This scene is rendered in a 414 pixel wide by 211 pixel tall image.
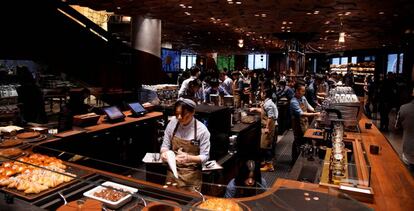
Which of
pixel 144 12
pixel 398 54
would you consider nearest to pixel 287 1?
pixel 144 12

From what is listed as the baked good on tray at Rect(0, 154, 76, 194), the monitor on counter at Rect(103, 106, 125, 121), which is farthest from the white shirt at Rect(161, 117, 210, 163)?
the monitor on counter at Rect(103, 106, 125, 121)

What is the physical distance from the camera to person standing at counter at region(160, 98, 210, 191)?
3.01m

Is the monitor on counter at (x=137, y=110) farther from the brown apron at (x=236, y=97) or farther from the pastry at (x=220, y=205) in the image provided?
the pastry at (x=220, y=205)

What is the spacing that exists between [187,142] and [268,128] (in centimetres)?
353

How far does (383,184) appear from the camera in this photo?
8.77ft

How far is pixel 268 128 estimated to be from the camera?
635cm

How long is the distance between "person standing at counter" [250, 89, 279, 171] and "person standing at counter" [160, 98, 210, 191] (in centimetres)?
340

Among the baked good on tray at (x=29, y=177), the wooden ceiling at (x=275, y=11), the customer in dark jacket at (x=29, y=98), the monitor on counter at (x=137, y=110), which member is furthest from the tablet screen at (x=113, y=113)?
the wooden ceiling at (x=275, y=11)

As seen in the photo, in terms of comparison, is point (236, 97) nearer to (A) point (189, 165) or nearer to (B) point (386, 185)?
(A) point (189, 165)

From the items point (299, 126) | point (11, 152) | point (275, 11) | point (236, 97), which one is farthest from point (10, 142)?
point (236, 97)

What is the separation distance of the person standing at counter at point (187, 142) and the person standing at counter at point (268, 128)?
340 centimetres

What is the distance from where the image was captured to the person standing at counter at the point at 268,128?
6301 mm

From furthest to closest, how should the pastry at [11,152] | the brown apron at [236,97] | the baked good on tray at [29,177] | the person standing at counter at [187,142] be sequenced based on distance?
the brown apron at [236,97] < the person standing at counter at [187,142] < the pastry at [11,152] < the baked good on tray at [29,177]

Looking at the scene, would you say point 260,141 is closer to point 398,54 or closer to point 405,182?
point 405,182
